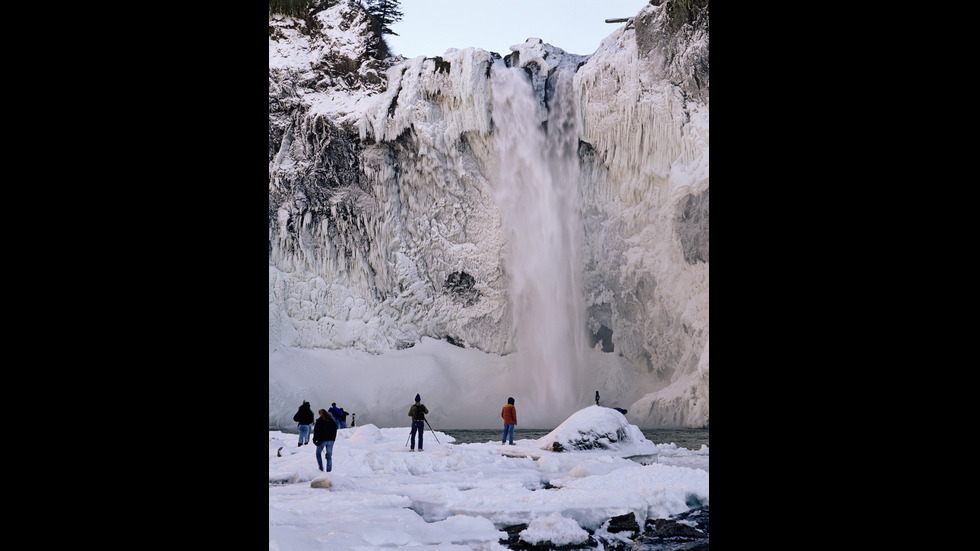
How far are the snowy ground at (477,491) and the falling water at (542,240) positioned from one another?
13893 mm

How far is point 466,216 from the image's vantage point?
28578mm

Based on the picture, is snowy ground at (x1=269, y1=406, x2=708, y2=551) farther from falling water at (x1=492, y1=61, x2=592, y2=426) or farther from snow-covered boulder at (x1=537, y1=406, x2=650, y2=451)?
falling water at (x1=492, y1=61, x2=592, y2=426)

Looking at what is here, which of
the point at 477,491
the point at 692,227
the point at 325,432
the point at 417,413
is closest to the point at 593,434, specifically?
the point at 417,413

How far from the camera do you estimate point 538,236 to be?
2798 centimetres

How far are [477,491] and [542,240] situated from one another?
64.8 feet

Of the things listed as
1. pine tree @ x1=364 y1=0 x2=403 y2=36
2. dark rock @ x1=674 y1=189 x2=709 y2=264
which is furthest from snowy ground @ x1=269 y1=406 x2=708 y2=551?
pine tree @ x1=364 y1=0 x2=403 y2=36

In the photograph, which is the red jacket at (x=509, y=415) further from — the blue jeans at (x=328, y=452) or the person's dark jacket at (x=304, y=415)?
the blue jeans at (x=328, y=452)

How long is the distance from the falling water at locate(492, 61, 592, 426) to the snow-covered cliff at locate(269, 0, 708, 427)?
0.05 meters

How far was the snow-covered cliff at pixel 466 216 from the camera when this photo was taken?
26.6 meters

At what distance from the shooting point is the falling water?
27.1 metres

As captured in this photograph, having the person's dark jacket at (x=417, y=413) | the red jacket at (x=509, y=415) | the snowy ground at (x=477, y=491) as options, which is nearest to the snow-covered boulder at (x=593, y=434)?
Result: the snowy ground at (x=477, y=491)

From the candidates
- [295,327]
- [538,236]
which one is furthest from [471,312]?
[295,327]
